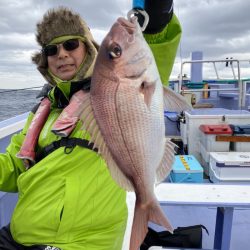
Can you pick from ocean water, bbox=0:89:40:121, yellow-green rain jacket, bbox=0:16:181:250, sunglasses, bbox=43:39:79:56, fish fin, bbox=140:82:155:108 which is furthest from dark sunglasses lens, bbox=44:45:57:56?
ocean water, bbox=0:89:40:121

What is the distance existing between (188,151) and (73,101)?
355cm

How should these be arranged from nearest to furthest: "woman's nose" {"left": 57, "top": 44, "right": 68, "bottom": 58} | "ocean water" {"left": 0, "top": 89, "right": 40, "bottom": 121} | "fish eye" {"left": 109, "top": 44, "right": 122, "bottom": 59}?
"fish eye" {"left": 109, "top": 44, "right": 122, "bottom": 59} < "woman's nose" {"left": 57, "top": 44, "right": 68, "bottom": 58} < "ocean water" {"left": 0, "top": 89, "right": 40, "bottom": 121}

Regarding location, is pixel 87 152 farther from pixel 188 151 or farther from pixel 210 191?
pixel 188 151

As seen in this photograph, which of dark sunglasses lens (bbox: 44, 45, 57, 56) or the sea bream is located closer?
the sea bream

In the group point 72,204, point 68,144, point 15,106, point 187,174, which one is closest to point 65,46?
point 68,144

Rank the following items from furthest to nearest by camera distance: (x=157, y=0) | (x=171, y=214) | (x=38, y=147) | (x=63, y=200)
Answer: (x=171, y=214) → (x=38, y=147) → (x=63, y=200) → (x=157, y=0)

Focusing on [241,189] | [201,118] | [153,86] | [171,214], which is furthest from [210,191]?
[201,118]

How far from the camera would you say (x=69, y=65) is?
192 centimetres

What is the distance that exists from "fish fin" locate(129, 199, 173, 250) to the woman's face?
3.60ft

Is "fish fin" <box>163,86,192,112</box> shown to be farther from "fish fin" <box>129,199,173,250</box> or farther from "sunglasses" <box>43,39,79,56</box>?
"sunglasses" <box>43,39,79,56</box>

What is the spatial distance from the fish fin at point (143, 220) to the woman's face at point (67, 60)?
43.3 inches

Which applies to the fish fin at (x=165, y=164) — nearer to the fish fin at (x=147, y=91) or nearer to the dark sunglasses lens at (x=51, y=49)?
the fish fin at (x=147, y=91)

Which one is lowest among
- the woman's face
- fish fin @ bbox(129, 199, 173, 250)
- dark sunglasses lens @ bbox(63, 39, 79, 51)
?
fish fin @ bbox(129, 199, 173, 250)

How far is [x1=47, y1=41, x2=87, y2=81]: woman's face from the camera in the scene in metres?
1.90
